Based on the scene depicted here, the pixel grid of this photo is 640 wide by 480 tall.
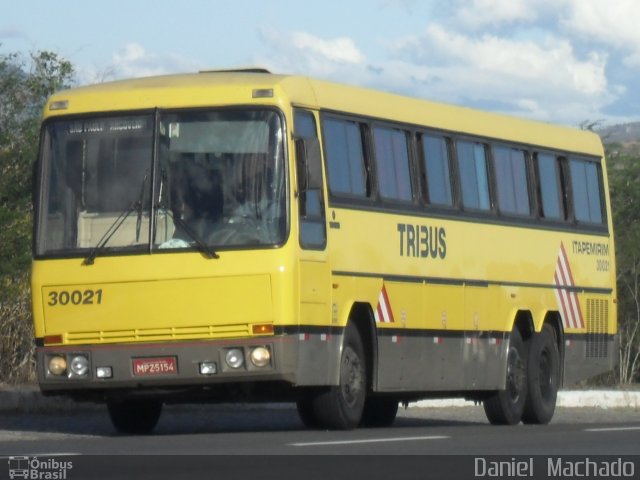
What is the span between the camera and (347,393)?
17.1 m

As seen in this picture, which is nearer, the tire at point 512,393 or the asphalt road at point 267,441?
the asphalt road at point 267,441

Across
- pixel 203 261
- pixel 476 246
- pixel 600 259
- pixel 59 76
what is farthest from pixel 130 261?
pixel 59 76

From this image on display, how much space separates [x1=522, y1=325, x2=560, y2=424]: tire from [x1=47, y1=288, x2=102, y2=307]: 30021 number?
6.34 m

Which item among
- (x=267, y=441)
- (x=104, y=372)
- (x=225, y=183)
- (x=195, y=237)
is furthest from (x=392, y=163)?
(x=267, y=441)

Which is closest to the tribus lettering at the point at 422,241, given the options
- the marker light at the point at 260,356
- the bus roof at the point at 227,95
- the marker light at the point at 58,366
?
the bus roof at the point at 227,95

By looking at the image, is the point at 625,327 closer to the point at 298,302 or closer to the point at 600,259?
the point at 600,259

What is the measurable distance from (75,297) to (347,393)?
2702mm

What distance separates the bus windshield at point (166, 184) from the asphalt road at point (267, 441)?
5.72 ft

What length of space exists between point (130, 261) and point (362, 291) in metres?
2.41

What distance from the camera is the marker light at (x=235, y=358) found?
1589 cm

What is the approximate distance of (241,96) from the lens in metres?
16.3

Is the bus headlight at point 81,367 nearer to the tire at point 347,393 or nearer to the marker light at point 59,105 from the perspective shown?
the tire at point 347,393

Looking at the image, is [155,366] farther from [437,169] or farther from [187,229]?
[437,169]

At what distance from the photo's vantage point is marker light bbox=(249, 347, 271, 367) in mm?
15867
